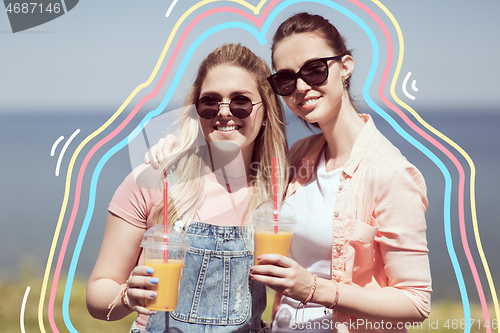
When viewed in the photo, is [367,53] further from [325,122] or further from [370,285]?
[370,285]

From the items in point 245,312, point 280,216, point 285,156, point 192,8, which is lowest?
point 245,312

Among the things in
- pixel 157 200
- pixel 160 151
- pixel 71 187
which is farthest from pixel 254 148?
pixel 71 187

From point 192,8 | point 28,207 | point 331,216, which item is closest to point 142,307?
point 331,216

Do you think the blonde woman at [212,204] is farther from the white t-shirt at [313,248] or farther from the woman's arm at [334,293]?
the woman's arm at [334,293]

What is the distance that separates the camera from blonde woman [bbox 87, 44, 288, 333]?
2293 mm

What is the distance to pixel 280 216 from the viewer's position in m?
2.31

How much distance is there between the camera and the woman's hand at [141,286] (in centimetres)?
192

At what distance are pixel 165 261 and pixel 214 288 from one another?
1.41 ft

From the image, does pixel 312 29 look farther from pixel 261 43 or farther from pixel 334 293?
pixel 334 293

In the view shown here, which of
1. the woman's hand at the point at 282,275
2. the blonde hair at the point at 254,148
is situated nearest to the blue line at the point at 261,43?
the blonde hair at the point at 254,148

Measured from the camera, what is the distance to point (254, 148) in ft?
9.10

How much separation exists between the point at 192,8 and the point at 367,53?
5.04 ft

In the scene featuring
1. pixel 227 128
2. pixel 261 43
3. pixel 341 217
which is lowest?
pixel 341 217

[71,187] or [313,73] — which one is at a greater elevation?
[313,73]
